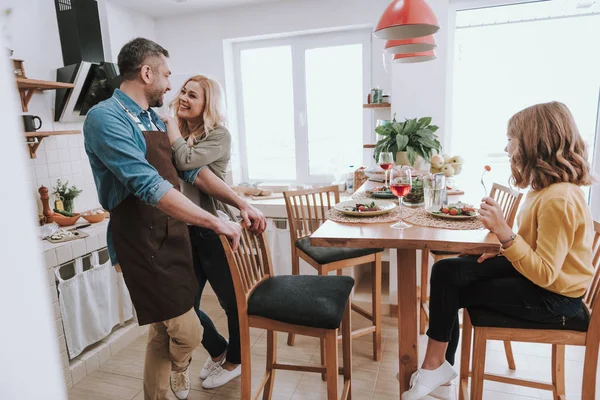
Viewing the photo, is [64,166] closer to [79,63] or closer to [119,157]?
[79,63]

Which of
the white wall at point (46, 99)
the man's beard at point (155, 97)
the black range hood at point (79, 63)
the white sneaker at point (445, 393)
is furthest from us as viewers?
the black range hood at point (79, 63)

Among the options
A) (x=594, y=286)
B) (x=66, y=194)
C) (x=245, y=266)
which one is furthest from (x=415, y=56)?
(x=66, y=194)

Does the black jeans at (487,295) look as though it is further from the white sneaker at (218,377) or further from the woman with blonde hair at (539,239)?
the white sneaker at (218,377)

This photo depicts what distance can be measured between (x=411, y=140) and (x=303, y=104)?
4.78 feet

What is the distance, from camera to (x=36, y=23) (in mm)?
2826

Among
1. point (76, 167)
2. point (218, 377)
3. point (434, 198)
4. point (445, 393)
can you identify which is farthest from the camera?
point (76, 167)

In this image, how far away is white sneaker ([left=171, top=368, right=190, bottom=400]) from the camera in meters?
2.10

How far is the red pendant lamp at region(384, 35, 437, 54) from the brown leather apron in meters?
1.37

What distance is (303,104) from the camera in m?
3.95

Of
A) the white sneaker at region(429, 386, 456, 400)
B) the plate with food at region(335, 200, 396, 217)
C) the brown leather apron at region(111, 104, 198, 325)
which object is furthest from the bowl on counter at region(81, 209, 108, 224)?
the white sneaker at region(429, 386, 456, 400)

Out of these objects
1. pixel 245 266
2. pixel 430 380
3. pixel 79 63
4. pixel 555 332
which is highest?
pixel 79 63

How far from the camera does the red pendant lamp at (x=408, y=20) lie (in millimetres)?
1828

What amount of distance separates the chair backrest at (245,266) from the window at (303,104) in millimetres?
2264

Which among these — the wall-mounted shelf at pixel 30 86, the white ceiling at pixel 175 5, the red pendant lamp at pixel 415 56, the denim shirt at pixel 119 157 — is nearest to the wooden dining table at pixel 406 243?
the denim shirt at pixel 119 157
